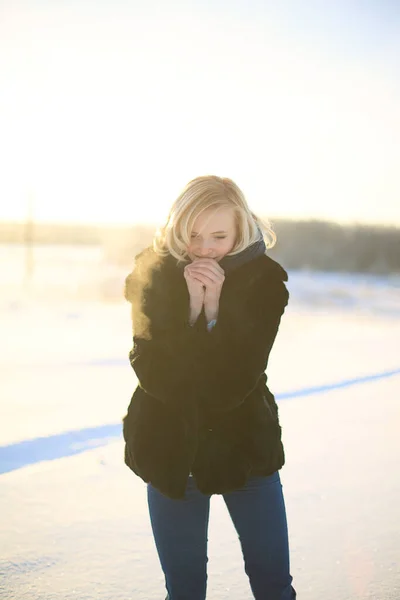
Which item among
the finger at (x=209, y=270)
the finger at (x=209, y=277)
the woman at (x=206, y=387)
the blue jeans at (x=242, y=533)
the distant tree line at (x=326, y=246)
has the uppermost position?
the finger at (x=209, y=270)

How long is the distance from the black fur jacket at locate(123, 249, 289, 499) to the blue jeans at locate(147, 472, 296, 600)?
0.06m

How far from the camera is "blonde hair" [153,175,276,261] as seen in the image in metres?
1.38

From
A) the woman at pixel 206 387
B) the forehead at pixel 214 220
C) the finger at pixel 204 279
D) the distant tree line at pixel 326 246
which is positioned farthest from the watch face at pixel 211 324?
the distant tree line at pixel 326 246

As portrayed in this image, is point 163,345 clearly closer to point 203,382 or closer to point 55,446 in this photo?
point 203,382

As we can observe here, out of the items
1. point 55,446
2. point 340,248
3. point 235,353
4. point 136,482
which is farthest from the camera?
point 340,248

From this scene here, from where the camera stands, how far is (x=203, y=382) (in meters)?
1.32

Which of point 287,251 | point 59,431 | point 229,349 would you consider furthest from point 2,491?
point 287,251

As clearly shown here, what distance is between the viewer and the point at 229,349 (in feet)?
4.32

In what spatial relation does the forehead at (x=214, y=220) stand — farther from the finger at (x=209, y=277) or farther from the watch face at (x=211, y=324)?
the watch face at (x=211, y=324)

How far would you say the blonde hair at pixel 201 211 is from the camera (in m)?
1.38

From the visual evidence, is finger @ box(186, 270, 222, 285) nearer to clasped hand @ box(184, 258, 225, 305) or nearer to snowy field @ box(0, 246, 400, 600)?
clasped hand @ box(184, 258, 225, 305)

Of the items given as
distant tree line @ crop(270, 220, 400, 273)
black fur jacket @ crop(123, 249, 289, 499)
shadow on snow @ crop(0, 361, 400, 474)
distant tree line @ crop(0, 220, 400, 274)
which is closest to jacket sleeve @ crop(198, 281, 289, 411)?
black fur jacket @ crop(123, 249, 289, 499)

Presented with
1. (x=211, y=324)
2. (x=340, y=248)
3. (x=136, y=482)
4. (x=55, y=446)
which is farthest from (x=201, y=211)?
(x=340, y=248)

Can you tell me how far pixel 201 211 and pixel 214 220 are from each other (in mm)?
42
